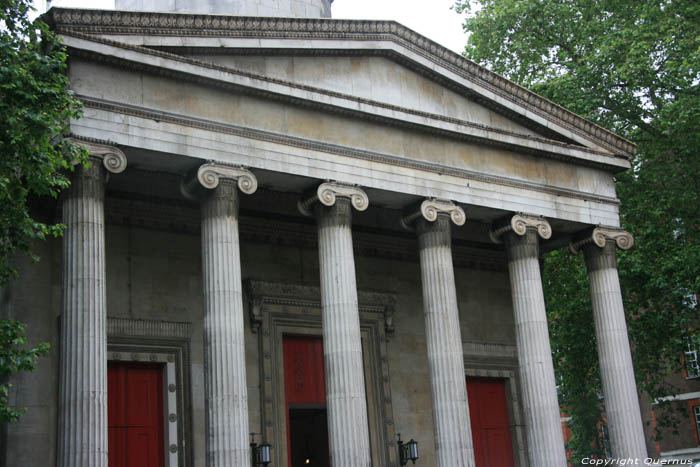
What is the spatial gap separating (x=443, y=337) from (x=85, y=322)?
27.7 ft

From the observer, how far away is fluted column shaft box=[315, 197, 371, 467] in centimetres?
1839

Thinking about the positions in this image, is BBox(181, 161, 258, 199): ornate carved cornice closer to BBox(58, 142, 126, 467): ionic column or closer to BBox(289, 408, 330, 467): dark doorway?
BBox(58, 142, 126, 467): ionic column

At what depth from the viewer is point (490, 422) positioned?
2578cm

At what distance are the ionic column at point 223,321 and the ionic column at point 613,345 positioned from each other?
10.6m

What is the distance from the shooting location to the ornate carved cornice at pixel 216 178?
18.1 m

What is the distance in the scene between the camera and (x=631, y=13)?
33.4 metres

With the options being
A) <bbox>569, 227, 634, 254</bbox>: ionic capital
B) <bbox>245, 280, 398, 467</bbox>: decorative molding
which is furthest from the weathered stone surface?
<bbox>569, 227, 634, 254</bbox>: ionic capital

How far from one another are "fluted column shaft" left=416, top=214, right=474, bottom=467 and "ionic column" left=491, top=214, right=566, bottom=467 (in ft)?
7.41

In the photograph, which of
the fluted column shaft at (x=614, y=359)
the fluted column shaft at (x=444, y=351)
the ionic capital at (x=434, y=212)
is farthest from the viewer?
the fluted column shaft at (x=614, y=359)

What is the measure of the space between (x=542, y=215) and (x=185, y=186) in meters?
9.77

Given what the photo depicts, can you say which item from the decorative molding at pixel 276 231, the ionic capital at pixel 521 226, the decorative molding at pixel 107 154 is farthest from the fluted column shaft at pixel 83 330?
the ionic capital at pixel 521 226

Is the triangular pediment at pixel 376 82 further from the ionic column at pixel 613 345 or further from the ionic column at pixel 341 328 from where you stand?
the ionic column at pixel 613 345

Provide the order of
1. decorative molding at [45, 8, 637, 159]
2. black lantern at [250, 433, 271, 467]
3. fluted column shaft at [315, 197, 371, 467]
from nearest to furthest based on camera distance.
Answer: decorative molding at [45, 8, 637, 159] < fluted column shaft at [315, 197, 371, 467] < black lantern at [250, 433, 271, 467]

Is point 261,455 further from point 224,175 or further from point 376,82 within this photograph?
point 376,82
